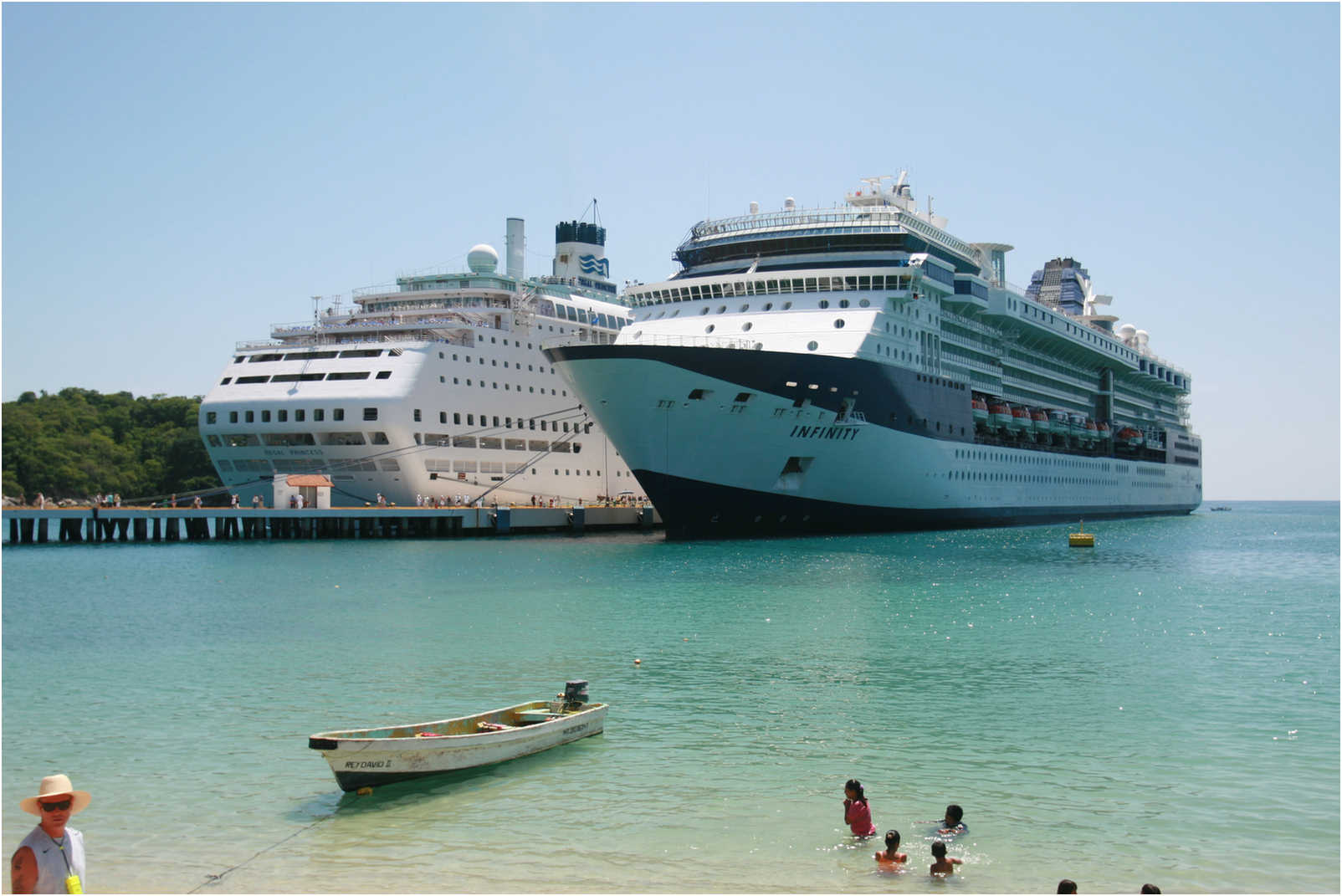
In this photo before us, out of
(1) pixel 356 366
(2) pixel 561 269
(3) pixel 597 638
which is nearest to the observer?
(3) pixel 597 638

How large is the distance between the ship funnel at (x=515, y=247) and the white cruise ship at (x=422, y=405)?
4818 mm

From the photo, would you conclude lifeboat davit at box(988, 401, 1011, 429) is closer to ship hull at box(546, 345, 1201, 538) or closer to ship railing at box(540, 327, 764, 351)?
ship hull at box(546, 345, 1201, 538)

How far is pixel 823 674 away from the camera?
1969cm

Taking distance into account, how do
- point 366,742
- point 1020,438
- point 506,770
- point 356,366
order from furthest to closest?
point 1020,438, point 356,366, point 506,770, point 366,742

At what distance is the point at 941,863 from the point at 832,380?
33293 millimetres

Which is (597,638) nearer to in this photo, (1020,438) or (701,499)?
(701,499)

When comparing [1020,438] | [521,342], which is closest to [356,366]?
[521,342]

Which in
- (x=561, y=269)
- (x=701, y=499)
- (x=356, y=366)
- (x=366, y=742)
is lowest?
(x=366, y=742)

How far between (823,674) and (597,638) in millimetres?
5739

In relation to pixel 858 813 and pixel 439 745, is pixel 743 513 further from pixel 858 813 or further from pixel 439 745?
pixel 858 813

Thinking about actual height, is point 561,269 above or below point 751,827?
above

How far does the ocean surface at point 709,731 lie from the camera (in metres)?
11.3

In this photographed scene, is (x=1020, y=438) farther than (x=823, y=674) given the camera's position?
Yes

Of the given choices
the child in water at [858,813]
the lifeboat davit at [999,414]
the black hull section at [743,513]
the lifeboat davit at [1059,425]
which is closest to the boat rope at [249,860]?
the child in water at [858,813]
